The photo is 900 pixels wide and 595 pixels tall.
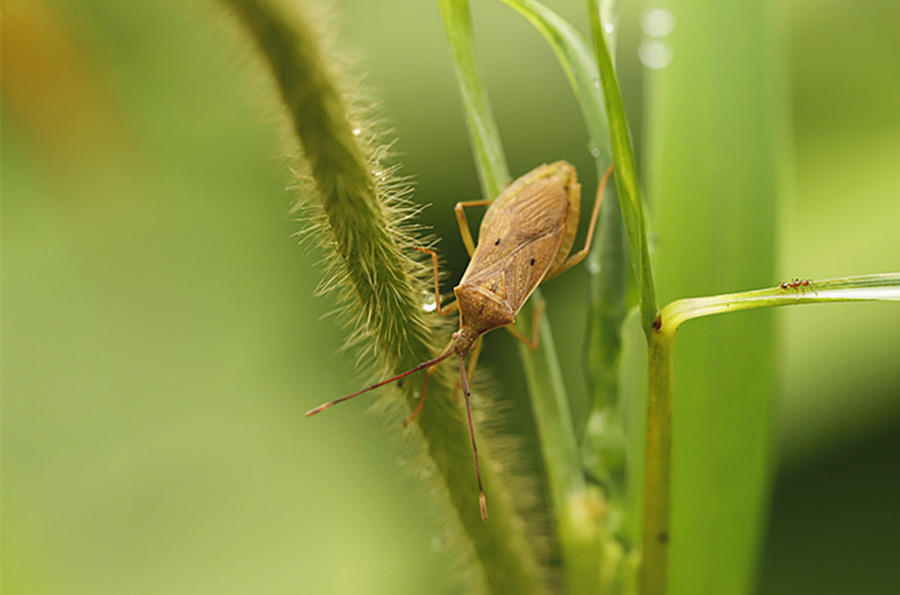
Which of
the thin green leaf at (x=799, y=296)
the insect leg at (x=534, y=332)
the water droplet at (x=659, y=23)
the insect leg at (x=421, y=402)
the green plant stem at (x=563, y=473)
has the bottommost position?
the green plant stem at (x=563, y=473)

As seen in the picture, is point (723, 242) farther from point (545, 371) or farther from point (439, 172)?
point (439, 172)

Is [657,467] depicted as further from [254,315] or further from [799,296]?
[254,315]

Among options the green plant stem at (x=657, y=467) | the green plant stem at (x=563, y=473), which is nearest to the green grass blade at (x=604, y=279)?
the green plant stem at (x=563, y=473)

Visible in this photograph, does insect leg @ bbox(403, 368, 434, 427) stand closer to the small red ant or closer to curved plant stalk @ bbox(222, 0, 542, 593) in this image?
curved plant stalk @ bbox(222, 0, 542, 593)

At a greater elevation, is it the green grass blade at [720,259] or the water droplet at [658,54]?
the water droplet at [658,54]

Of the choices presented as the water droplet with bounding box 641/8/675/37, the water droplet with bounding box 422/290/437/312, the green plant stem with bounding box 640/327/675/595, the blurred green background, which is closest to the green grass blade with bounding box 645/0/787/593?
the water droplet with bounding box 641/8/675/37

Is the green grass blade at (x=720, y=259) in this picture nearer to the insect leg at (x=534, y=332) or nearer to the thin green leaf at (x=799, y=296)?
the insect leg at (x=534, y=332)

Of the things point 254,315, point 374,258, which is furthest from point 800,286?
point 254,315

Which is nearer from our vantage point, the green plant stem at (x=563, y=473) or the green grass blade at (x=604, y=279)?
the green grass blade at (x=604, y=279)
